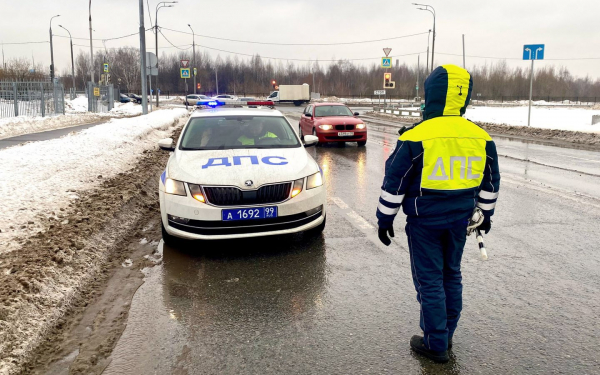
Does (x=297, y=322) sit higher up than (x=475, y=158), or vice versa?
(x=475, y=158)

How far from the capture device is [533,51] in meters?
20.4

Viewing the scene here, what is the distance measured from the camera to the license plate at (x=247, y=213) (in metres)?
4.96

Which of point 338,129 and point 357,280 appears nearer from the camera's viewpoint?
point 357,280

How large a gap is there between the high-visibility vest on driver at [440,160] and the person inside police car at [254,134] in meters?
3.67

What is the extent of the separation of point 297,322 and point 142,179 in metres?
6.35

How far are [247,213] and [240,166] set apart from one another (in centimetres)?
65

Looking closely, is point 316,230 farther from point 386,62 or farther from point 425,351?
point 386,62

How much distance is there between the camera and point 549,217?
6.66 meters

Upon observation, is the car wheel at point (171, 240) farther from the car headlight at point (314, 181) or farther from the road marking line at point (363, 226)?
the road marking line at point (363, 226)

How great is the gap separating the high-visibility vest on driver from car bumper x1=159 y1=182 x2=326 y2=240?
2.12 meters

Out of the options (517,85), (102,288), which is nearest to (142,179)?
(102,288)

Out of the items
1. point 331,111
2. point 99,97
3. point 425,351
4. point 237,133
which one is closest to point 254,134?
point 237,133

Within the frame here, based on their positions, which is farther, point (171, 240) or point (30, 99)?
point (30, 99)

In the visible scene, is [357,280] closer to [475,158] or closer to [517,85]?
[475,158]
